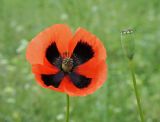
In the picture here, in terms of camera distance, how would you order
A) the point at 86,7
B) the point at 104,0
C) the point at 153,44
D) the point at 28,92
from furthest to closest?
the point at 104,0 → the point at 153,44 → the point at 86,7 → the point at 28,92

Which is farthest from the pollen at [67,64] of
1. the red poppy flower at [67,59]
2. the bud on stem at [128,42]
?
the bud on stem at [128,42]

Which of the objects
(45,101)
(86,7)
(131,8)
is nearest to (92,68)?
(45,101)

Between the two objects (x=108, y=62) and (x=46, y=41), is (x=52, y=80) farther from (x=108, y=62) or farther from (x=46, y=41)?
(x=108, y=62)

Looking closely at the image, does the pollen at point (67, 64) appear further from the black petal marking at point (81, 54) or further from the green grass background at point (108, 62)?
the green grass background at point (108, 62)

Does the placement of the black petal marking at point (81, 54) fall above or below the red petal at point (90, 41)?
below

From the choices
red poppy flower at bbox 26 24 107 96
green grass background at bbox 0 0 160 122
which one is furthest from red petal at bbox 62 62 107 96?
green grass background at bbox 0 0 160 122

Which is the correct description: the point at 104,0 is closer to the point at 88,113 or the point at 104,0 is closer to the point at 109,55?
the point at 109,55

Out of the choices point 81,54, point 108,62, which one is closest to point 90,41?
point 81,54
